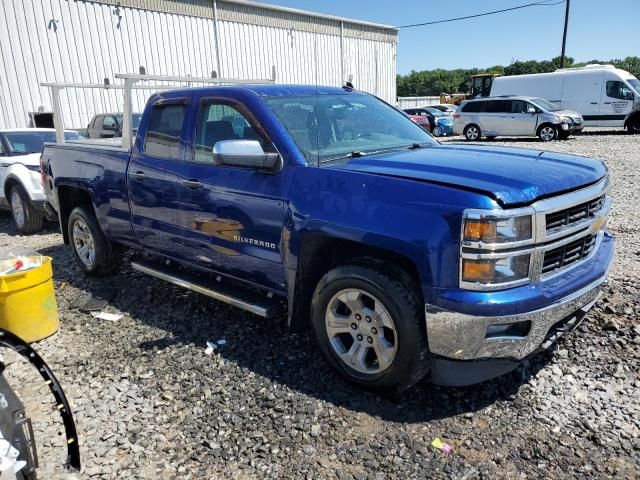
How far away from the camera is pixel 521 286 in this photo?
265 cm

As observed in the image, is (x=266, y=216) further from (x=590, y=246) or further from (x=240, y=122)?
(x=590, y=246)

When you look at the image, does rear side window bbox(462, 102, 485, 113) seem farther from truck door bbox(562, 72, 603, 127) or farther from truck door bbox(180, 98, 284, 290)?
truck door bbox(180, 98, 284, 290)

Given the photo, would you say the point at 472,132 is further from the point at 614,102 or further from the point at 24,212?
the point at 24,212

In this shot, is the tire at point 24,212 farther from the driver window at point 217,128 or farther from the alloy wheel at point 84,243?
the driver window at point 217,128

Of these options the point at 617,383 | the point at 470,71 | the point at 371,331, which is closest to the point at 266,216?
the point at 371,331

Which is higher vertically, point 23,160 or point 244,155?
point 244,155

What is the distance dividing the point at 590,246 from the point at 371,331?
4.89ft

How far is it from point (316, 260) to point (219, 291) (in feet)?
3.31

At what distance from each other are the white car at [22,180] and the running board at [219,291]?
13.4 feet

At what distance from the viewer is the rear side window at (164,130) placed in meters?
4.17

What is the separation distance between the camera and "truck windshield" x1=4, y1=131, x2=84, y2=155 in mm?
8367

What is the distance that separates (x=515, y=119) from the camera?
65.7 feet

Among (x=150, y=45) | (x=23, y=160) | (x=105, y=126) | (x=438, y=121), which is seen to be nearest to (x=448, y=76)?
(x=438, y=121)

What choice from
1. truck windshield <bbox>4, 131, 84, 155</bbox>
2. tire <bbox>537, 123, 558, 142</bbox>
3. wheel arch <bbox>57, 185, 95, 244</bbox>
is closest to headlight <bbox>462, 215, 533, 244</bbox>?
wheel arch <bbox>57, 185, 95, 244</bbox>
